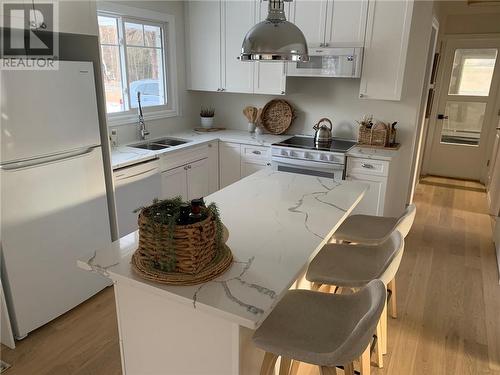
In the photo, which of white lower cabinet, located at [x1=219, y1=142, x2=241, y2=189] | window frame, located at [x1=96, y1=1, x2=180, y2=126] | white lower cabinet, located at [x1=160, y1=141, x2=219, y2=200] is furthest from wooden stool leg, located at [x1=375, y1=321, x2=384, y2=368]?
window frame, located at [x1=96, y1=1, x2=180, y2=126]

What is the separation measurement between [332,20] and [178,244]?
3.05m

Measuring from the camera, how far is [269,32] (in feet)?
6.00

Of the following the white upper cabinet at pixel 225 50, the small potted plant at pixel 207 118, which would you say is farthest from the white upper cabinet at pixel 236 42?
the small potted plant at pixel 207 118

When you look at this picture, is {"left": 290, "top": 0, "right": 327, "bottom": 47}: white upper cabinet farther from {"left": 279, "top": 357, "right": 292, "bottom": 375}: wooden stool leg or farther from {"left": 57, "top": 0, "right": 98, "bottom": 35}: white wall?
{"left": 279, "top": 357, "right": 292, "bottom": 375}: wooden stool leg

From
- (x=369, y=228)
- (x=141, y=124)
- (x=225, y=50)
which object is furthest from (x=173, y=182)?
(x=369, y=228)

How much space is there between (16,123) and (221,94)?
2926mm

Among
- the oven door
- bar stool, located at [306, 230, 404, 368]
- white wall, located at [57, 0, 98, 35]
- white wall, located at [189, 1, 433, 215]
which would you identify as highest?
white wall, located at [57, 0, 98, 35]

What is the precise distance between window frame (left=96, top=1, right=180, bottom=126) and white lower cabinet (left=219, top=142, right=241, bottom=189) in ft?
2.58

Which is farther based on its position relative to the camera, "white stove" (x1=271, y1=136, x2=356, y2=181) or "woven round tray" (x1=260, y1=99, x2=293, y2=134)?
"woven round tray" (x1=260, y1=99, x2=293, y2=134)

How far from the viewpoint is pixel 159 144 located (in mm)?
3949

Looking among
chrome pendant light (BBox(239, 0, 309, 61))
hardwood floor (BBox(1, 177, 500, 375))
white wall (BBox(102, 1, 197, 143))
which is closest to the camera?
chrome pendant light (BBox(239, 0, 309, 61))

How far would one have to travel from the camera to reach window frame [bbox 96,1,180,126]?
350 centimetres

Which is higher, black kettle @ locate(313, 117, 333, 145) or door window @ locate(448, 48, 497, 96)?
door window @ locate(448, 48, 497, 96)

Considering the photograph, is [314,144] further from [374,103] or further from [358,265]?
[358,265]
